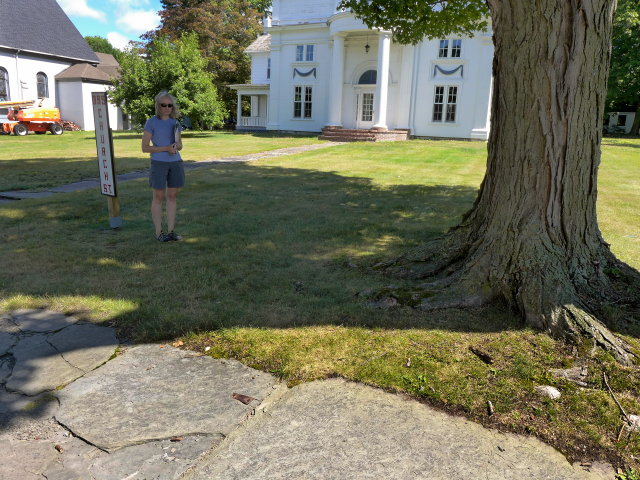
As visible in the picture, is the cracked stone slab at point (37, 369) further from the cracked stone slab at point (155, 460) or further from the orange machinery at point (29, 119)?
the orange machinery at point (29, 119)

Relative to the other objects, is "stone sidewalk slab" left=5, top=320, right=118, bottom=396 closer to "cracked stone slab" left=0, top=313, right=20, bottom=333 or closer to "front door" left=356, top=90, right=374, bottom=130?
"cracked stone slab" left=0, top=313, right=20, bottom=333

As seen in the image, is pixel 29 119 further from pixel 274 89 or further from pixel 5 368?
pixel 5 368

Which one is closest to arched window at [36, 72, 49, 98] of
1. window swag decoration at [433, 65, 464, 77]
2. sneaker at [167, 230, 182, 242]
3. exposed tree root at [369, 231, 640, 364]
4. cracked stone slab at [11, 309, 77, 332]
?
window swag decoration at [433, 65, 464, 77]

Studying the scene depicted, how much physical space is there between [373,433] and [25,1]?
49808mm

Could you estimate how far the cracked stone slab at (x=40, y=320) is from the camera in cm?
339

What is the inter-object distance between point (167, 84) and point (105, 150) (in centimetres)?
2332

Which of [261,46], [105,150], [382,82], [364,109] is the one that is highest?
[261,46]

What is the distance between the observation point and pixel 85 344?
10.5 ft

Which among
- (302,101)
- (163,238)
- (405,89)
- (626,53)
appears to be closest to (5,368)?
(163,238)

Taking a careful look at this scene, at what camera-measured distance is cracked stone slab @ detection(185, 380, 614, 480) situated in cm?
207

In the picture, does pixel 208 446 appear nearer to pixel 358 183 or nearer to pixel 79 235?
pixel 79 235

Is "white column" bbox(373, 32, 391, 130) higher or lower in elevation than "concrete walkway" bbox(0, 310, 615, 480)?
higher

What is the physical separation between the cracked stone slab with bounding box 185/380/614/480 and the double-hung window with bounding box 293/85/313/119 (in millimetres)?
27966

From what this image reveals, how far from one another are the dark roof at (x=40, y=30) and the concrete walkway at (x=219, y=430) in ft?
138
